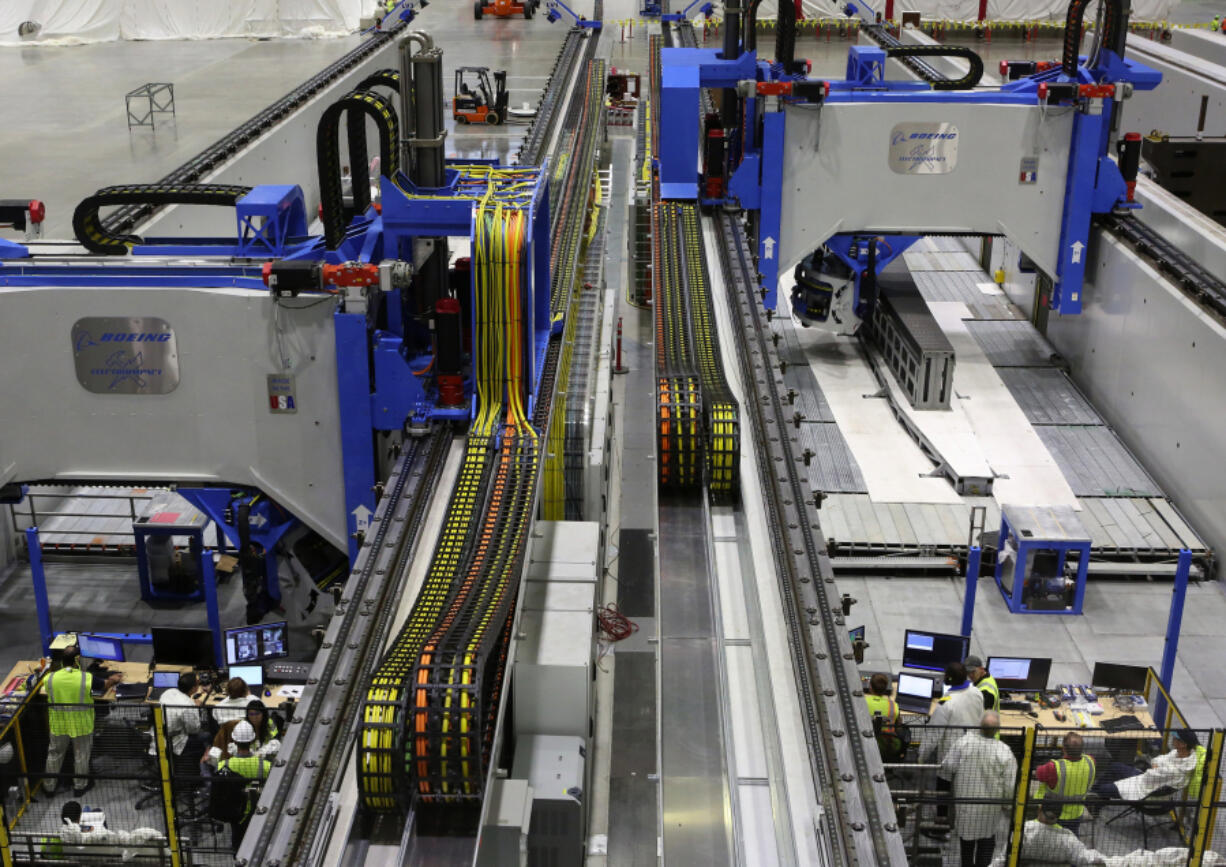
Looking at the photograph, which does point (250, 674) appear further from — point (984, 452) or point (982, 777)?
point (984, 452)

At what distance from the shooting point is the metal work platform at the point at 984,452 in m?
11.5

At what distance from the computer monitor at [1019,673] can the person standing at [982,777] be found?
4.89 feet

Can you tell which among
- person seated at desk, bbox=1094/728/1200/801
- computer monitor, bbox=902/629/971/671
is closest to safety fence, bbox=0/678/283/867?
computer monitor, bbox=902/629/971/671

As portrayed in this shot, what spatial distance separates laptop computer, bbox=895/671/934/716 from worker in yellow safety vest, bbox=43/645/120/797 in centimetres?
531

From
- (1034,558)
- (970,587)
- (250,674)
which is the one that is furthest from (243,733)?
(1034,558)

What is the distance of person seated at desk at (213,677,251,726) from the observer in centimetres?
866

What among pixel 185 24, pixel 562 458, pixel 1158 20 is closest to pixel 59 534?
pixel 562 458

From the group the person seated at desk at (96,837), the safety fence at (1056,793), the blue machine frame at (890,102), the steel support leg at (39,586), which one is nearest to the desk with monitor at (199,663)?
the steel support leg at (39,586)

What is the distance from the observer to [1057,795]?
7750 millimetres

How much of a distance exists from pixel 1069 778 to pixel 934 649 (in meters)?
1.46

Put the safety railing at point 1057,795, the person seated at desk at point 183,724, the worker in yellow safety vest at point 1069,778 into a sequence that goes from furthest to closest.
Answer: the person seated at desk at point 183,724 → the worker in yellow safety vest at point 1069,778 → the safety railing at point 1057,795

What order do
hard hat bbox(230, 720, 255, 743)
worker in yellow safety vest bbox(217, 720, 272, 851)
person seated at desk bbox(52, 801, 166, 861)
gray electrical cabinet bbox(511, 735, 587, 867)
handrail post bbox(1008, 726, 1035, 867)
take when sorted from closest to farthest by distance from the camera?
gray electrical cabinet bbox(511, 735, 587, 867) < handrail post bbox(1008, 726, 1035, 867) < person seated at desk bbox(52, 801, 166, 861) < worker in yellow safety vest bbox(217, 720, 272, 851) < hard hat bbox(230, 720, 255, 743)

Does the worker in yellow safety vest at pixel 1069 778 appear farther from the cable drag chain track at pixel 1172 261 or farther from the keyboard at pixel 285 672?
the cable drag chain track at pixel 1172 261

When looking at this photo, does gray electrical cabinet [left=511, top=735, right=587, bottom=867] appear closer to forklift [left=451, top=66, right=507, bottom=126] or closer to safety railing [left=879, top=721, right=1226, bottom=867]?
safety railing [left=879, top=721, right=1226, bottom=867]
